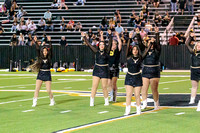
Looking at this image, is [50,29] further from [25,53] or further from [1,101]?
[1,101]

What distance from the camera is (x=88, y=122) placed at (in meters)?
10.8

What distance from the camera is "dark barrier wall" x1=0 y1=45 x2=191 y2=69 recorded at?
1416 inches

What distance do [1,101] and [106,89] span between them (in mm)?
3400

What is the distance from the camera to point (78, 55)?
37219 millimetres

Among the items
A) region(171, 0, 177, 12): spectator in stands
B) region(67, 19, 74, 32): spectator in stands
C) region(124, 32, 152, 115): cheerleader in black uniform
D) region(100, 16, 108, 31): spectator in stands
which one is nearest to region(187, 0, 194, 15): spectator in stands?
region(171, 0, 177, 12): spectator in stands

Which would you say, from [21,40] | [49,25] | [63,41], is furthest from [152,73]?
[49,25]

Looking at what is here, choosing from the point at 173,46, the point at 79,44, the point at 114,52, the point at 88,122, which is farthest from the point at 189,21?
the point at 88,122

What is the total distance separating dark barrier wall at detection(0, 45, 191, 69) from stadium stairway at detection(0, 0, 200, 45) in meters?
2.89

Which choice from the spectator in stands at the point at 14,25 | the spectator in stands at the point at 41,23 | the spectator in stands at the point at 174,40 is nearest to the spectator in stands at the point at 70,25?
the spectator in stands at the point at 41,23

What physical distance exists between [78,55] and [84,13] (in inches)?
251

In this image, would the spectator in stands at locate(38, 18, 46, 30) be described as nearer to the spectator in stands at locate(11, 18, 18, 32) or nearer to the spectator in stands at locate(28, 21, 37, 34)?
the spectator in stands at locate(28, 21, 37, 34)

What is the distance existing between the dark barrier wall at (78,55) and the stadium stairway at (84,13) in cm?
289

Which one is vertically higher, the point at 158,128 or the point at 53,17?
the point at 53,17

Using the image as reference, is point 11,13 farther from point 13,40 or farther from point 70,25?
point 70,25
